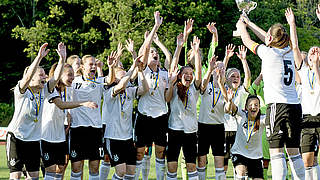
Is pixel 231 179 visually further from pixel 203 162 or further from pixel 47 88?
pixel 47 88

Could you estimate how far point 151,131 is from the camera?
929cm

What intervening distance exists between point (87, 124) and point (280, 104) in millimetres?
3544

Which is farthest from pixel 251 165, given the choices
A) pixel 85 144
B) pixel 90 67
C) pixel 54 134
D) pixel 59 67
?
pixel 59 67

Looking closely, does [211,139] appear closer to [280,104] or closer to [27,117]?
[280,104]

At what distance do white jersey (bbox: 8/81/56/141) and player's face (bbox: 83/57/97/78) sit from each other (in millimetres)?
1193

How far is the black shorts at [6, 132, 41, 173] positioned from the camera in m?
7.59

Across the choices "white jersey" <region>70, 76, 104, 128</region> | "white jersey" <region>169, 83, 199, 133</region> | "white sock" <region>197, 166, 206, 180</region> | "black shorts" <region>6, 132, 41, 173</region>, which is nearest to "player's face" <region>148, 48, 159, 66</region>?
"white jersey" <region>169, 83, 199, 133</region>

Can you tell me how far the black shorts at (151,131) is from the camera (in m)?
9.25

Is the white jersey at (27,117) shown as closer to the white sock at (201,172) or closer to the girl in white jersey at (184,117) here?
the girl in white jersey at (184,117)

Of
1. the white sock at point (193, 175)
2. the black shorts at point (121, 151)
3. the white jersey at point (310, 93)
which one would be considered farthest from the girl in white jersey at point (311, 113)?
the black shorts at point (121, 151)

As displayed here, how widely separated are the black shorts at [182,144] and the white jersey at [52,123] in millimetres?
1922

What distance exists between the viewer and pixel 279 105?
6867 millimetres

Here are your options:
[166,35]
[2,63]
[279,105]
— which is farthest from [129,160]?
[2,63]

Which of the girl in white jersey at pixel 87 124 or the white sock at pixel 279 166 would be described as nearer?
the white sock at pixel 279 166
